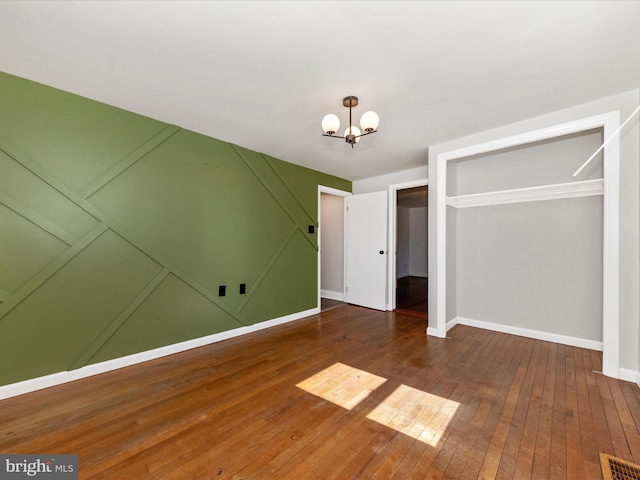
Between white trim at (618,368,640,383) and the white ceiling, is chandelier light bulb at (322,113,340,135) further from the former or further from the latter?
white trim at (618,368,640,383)

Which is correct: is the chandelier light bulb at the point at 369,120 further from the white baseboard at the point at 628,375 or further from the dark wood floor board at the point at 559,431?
the white baseboard at the point at 628,375

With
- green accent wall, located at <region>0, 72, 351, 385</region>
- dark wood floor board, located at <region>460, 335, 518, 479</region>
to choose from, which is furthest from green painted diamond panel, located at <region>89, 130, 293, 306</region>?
dark wood floor board, located at <region>460, 335, 518, 479</region>

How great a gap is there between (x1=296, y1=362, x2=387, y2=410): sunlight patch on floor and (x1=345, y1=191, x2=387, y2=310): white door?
2396 mm

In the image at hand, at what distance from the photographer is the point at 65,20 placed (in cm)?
162

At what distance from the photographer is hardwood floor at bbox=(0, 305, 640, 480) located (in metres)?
1.49

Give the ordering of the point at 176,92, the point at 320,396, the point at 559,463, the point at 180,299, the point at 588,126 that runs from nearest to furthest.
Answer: the point at 559,463 → the point at 320,396 → the point at 176,92 → the point at 588,126 → the point at 180,299

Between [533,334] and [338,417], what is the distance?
3.02 metres

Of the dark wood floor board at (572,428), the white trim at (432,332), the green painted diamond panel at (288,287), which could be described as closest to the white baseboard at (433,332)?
the white trim at (432,332)

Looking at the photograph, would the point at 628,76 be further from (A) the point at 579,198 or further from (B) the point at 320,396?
(B) the point at 320,396

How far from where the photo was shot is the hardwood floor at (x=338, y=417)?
1494 millimetres

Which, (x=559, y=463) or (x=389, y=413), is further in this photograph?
(x=389, y=413)

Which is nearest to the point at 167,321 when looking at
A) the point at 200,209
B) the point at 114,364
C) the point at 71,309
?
the point at 114,364

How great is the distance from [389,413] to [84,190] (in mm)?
3164

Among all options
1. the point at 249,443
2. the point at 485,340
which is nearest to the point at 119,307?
the point at 249,443
